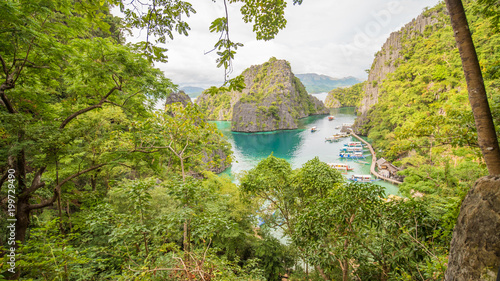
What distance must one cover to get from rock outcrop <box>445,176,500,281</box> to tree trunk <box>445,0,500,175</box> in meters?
0.32

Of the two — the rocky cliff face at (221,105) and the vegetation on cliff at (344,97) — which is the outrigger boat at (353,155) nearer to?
the rocky cliff face at (221,105)

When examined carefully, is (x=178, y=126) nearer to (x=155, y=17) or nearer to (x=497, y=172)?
(x=155, y=17)

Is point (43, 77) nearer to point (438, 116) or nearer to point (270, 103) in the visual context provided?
point (438, 116)

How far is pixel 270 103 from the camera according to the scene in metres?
55.6

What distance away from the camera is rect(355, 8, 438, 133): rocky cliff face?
38906 millimetres

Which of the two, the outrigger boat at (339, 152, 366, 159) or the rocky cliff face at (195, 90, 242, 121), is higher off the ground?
the rocky cliff face at (195, 90, 242, 121)

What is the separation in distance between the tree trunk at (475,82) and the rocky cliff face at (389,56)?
45882mm

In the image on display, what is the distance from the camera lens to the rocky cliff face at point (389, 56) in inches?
1532

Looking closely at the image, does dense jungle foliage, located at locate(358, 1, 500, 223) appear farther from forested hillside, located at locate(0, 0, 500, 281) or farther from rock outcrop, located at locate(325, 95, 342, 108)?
rock outcrop, located at locate(325, 95, 342, 108)

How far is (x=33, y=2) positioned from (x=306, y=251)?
6.13m

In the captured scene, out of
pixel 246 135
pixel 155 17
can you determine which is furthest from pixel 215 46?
pixel 246 135

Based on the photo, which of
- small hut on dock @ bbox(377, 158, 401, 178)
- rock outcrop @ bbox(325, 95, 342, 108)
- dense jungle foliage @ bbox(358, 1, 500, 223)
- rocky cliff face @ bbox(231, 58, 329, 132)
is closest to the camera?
dense jungle foliage @ bbox(358, 1, 500, 223)

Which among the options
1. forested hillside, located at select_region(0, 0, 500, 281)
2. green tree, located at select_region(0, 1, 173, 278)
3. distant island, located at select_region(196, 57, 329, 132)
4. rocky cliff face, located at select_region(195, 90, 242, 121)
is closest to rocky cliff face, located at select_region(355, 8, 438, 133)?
distant island, located at select_region(196, 57, 329, 132)

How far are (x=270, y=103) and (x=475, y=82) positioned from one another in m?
55.2
